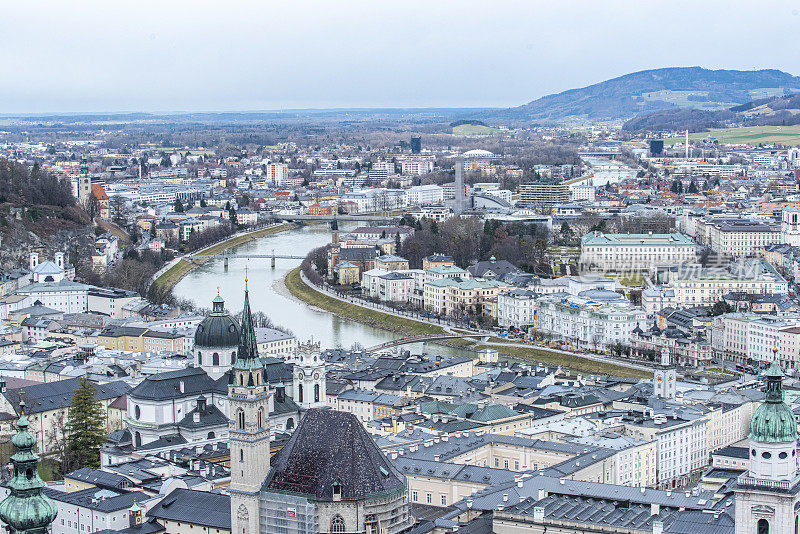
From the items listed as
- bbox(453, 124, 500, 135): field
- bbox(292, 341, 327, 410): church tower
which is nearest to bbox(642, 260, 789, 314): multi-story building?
bbox(292, 341, 327, 410): church tower

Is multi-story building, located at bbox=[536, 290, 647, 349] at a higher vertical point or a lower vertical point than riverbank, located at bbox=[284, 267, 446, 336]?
higher

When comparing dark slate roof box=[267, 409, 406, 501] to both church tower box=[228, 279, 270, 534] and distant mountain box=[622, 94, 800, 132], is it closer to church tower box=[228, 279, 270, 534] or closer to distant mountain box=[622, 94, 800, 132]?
church tower box=[228, 279, 270, 534]

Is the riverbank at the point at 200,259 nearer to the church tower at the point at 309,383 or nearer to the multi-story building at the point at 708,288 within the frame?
the multi-story building at the point at 708,288

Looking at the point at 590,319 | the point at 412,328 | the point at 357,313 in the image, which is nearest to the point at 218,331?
the point at 590,319

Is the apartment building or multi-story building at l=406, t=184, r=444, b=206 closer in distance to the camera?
the apartment building

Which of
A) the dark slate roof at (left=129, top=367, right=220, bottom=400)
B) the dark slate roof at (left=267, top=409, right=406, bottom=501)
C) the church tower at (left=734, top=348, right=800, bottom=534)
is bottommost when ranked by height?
the dark slate roof at (left=129, top=367, right=220, bottom=400)

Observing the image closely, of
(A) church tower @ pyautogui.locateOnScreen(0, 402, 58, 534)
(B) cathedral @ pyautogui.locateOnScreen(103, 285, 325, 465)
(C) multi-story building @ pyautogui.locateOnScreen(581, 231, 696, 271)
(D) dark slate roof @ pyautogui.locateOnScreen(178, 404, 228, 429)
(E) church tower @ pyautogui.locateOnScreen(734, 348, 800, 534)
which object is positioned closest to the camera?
(A) church tower @ pyautogui.locateOnScreen(0, 402, 58, 534)

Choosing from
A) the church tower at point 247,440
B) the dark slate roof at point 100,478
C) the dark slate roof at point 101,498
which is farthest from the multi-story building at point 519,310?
the church tower at point 247,440
